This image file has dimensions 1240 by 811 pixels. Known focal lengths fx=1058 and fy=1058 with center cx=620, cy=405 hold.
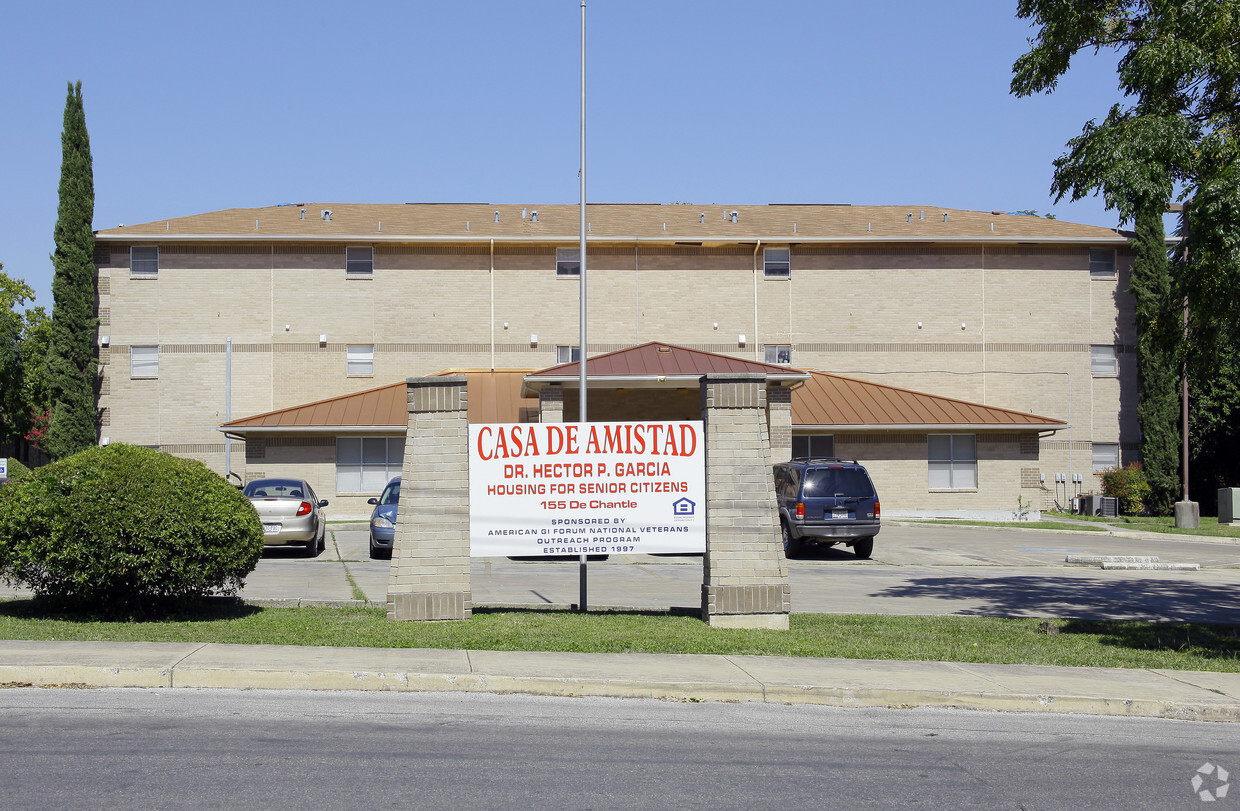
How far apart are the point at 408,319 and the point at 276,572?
767 inches

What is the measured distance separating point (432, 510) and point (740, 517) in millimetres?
3301

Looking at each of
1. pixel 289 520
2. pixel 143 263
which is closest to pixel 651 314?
pixel 143 263

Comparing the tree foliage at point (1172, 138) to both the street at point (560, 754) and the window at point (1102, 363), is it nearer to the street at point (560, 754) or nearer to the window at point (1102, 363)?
the street at point (560, 754)

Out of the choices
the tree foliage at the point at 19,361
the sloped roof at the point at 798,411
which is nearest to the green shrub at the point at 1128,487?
the sloped roof at the point at 798,411

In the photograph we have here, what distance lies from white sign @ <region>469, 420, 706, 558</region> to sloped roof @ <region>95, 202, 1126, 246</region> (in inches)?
963

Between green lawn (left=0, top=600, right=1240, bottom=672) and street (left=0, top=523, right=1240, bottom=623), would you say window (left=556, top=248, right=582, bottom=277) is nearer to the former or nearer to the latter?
street (left=0, top=523, right=1240, bottom=623)

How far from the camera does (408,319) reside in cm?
3575

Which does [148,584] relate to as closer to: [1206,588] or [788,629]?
[788,629]

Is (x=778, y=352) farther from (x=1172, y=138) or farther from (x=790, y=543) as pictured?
(x=1172, y=138)

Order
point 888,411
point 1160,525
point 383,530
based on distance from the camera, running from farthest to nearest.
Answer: point 888,411, point 1160,525, point 383,530

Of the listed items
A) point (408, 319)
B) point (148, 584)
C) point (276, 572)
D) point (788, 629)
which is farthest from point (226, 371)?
point (788, 629)

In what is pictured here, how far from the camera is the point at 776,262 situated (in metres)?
36.7

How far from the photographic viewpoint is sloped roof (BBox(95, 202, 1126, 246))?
3556 centimetres

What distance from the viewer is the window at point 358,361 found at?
35406 millimetres
